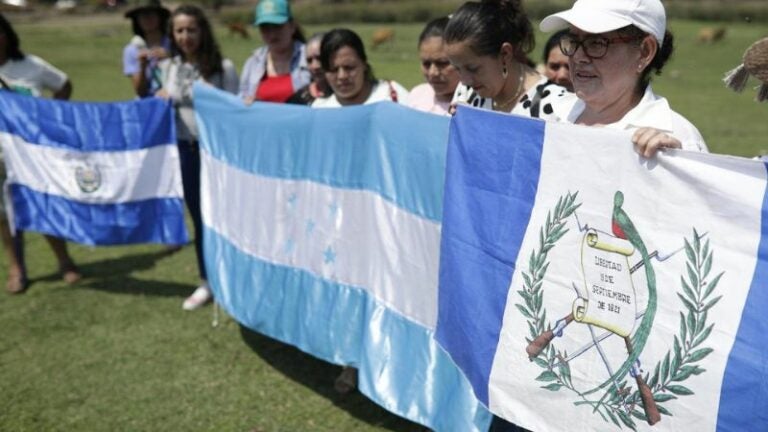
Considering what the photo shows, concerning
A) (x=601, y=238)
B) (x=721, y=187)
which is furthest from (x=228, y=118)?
(x=721, y=187)

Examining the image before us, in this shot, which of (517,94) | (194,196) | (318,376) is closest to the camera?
(517,94)

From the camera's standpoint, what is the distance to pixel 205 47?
17.8ft

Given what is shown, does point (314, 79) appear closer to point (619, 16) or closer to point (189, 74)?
point (189, 74)

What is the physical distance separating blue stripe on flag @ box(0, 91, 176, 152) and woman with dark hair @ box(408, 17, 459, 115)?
6.83ft

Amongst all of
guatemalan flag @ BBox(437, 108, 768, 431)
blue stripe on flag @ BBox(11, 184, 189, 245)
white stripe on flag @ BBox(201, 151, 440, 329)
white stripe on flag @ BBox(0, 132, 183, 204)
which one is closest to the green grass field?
blue stripe on flag @ BBox(11, 184, 189, 245)

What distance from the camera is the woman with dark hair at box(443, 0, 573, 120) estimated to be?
10.1ft

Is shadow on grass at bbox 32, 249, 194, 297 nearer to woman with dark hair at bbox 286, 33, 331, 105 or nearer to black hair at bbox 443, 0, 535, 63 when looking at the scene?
woman with dark hair at bbox 286, 33, 331, 105

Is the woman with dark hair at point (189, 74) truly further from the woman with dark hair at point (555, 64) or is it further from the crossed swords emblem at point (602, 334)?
the crossed swords emblem at point (602, 334)

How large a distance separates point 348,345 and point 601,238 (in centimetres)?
187

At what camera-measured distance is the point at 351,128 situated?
12.6 ft

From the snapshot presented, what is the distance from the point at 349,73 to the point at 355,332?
1.43m

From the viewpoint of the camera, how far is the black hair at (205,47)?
5.35 metres

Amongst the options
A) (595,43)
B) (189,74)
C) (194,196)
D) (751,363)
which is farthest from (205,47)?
(751,363)

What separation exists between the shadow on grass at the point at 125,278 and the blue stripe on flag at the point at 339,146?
1.62 meters
